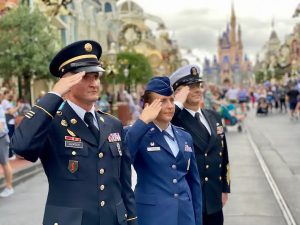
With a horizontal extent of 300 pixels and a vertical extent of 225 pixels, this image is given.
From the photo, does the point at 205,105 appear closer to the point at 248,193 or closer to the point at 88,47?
the point at 248,193

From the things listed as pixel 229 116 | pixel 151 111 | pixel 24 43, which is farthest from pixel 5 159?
pixel 24 43

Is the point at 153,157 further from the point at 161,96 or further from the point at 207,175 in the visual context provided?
the point at 207,175

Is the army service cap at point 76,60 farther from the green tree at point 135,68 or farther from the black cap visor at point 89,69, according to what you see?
the green tree at point 135,68

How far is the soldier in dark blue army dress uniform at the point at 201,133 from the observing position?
4609 mm

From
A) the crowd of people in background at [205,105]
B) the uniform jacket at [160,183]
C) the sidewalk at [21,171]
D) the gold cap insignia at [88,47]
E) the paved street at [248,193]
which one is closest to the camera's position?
the gold cap insignia at [88,47]

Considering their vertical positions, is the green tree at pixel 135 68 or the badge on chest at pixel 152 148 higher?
the green tree at pixel 135 68

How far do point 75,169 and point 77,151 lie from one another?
0.10 metres

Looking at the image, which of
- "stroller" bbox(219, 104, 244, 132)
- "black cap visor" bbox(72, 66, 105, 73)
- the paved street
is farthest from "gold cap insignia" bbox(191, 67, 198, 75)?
"stroller" bbox(219, 104, 244, 132)

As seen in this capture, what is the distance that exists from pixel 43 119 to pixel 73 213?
55 cm

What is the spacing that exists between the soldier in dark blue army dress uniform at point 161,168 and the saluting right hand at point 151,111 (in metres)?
0.02

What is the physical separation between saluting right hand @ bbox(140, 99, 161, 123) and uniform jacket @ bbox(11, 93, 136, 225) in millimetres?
430

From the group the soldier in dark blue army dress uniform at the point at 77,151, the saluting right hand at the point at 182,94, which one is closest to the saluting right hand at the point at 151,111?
the soldier in dark blue army dress uniform at the point at 77,151

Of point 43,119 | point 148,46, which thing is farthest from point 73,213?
point 148,46

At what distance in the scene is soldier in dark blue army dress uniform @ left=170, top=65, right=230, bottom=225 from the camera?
4.61 meters
